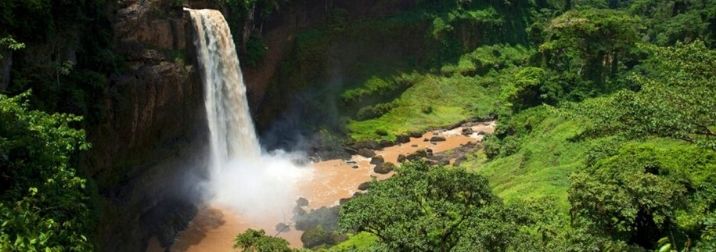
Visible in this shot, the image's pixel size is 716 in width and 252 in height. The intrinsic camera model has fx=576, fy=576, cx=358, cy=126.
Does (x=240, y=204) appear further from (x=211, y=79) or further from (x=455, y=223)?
(x=455, y=223)

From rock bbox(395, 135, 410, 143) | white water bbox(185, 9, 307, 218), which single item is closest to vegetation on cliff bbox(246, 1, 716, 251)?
rock bbox(395, 135, 410, 143)

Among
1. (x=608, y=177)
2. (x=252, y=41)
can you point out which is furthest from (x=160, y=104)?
(x=608, y=177)

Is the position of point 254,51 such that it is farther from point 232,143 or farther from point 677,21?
point 677,21

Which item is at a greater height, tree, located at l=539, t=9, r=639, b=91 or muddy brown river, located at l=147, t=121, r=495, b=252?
tree, located at l=539, t=9, r=639, b=91

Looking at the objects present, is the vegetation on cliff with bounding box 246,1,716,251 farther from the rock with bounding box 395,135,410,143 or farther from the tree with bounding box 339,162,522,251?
the rock with bounding box 395,135,410,143

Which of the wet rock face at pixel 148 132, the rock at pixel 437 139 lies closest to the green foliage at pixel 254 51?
the wet rock face at pixel 148 132

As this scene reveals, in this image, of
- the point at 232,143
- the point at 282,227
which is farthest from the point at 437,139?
the point at 282,227

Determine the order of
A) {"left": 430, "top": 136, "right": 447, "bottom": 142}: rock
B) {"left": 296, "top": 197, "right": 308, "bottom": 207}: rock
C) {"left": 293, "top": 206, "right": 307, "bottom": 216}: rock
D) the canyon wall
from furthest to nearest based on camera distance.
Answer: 1. {"left": 430, "top": 136, "right": 447, "bottom": 142}: rock
2. {"left": 296, "top": 197, "right": 308, "bottom": 207}: rock
3. {"left": 293, "top": 206, "right": 307, "bottom": 216}: rock
4. the canyon wall

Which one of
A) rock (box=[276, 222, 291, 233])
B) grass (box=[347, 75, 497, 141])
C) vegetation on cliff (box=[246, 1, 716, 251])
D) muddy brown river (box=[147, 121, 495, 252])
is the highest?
vegetation on cliff (box=[246, 1, 716, 251])
